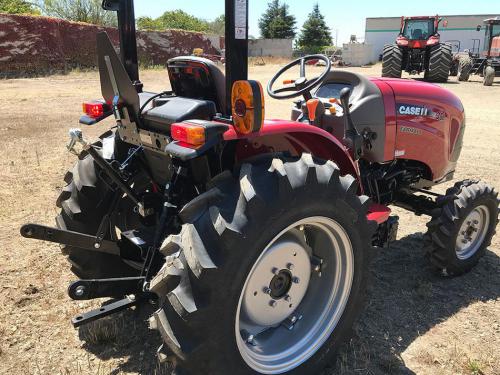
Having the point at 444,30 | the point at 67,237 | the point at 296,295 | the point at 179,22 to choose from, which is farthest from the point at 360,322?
the point at 179,22

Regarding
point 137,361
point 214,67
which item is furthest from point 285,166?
point 137,361

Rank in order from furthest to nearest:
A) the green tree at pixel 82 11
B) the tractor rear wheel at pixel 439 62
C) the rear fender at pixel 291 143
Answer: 1. the green tree at pixel 82 11
2. the tractor rear wheel at pixel 439 62
3. the rear fender at pixel 291 143

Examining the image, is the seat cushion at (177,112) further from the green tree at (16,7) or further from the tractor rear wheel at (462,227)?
the green tree at (16,7)

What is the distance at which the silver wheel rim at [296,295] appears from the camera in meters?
2.21

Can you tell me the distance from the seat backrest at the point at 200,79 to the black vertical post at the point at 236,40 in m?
0.23

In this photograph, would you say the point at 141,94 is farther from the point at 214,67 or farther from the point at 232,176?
the point at 232,176

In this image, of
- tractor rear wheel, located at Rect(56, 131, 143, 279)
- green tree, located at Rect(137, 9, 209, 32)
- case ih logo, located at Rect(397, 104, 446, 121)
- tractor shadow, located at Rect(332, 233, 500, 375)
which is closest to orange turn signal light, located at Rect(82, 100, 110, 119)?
tractor rear wheel, located at Rect(56, 131, 143, 279)

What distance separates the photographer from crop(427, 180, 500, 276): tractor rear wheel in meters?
3.24

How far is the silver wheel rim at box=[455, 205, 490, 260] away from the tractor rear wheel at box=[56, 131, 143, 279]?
2.35 m

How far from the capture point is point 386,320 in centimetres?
292

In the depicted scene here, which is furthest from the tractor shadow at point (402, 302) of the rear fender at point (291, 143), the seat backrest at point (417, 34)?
the seat backrest at point (417, 34)

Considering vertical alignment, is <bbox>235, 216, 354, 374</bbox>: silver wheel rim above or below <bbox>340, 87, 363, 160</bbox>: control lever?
below

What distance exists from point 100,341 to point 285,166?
154 cm

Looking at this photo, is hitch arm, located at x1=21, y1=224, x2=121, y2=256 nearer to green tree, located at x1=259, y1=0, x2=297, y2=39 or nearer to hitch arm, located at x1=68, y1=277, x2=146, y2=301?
hitch arm, located at x1=68, y1=277, x2=146, y2=301
